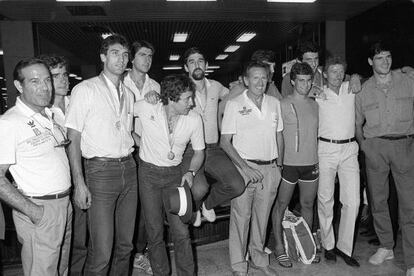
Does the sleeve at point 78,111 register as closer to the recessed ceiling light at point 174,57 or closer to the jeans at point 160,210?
the jeans at point 160,210

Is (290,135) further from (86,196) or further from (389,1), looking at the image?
(389,1)

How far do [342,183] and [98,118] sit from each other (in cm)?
Result: 232

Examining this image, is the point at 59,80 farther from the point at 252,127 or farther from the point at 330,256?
the point at 330,256

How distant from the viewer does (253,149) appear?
3.21 metres

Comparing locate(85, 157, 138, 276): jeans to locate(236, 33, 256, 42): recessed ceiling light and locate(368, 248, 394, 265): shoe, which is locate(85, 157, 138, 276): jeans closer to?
locate(368, 248, 394, 265): shoe

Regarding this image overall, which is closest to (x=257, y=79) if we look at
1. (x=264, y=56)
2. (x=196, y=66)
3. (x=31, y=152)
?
(x=264, y=56)

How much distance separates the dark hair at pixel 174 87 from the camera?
2834 mm

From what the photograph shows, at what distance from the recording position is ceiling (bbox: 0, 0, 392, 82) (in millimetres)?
8062

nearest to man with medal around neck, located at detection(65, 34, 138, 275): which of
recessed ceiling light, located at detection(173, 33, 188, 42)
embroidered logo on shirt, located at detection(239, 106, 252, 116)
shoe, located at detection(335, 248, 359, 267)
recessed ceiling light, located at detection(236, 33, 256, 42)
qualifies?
embroidered logo on shirt, located at detection(239, 106, 252, 116)

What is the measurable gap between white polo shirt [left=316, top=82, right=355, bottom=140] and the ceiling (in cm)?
504

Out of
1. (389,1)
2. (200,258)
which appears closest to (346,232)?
(200,258)

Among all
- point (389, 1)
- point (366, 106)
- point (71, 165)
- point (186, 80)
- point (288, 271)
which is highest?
point (389, 1)

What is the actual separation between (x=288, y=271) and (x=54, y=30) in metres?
9.24

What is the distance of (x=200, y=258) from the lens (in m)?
3.89
